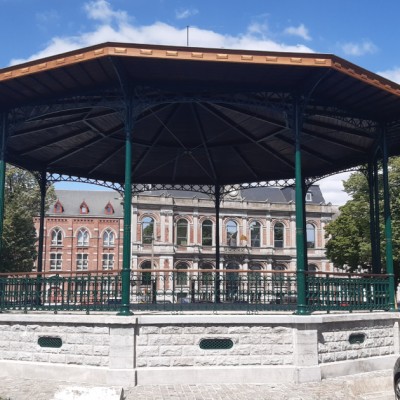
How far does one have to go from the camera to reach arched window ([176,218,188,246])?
55.4 metres

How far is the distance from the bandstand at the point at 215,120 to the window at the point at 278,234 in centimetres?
4040

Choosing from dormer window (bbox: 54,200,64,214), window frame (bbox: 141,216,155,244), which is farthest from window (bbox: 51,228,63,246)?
window frame (bbox: 141,216,155,244)

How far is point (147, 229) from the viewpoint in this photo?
5475 centimetres

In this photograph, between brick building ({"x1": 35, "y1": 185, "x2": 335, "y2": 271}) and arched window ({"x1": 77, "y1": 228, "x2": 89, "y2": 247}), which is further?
arched window ({"x1": 77, "y1": 228, "x2": 89, "y2": 247})

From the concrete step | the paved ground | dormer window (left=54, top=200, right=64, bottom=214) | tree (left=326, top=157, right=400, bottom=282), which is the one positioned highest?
dormer window (left=54, top=200, right=64, bottom=214)

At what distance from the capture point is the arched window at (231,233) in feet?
188

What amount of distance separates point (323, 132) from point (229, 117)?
3.40 meters

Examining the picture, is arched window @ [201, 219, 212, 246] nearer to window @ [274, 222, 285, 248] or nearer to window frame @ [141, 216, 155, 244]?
window frame @ [141, 216, 155, 244]

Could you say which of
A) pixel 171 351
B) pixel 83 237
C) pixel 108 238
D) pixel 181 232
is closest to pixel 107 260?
pixel 108 238

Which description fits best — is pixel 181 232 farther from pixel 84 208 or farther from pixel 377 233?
pixel 377 233

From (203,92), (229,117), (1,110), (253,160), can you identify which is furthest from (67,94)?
(253,160)

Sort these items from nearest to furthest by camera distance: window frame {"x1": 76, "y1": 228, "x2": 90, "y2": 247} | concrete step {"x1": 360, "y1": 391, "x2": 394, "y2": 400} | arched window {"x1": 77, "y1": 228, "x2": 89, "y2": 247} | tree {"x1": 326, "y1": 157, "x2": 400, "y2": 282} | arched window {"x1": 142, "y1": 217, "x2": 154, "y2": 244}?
concrete step {"x1": 360, "y1": 391, "x2": 394, "y2": 400}, tree {"x1": 326, "y1": 157, "x2": 400, "y2": 282}, arched window {"x1": 142, "y1": 217, "x2": 154, "y2": 244}, window frame {"x1": 76, "y1": 228, "x2": 90, "y2": 247}, arched window {"x1": 77, "y1": 228, "x2": 89, "y2": 247}

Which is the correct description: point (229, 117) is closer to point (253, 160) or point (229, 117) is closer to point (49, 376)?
point (253, 160)

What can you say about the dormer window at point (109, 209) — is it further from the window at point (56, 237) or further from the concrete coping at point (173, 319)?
the concrete coping at point (173, 319)
